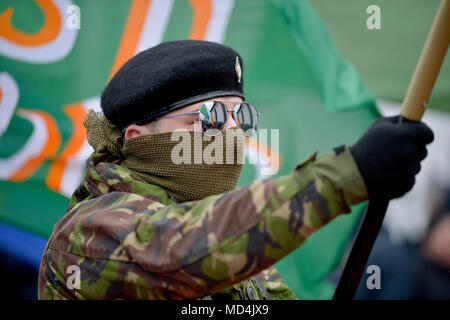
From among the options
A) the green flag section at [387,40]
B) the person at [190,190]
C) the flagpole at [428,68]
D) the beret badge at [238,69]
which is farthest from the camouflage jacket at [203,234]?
the green flag section at [387,40]

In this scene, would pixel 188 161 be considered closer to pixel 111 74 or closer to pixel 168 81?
pixel 168 81

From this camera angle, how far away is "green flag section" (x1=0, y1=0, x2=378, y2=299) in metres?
3.14

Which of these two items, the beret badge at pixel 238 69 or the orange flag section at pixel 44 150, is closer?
the beret badge at pixel 238 69

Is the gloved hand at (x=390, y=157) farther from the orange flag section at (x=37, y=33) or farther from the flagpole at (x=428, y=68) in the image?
the orange flag section at (x=37, y=33)

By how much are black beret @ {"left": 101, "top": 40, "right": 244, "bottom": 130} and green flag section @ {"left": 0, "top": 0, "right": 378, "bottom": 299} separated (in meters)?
1.32

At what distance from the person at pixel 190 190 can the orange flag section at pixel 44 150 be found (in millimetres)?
1329

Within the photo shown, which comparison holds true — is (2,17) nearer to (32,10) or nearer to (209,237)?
(32,10)

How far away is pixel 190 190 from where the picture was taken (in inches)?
65.4

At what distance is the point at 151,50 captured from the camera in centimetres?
186

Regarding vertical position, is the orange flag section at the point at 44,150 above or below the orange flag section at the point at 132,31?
below

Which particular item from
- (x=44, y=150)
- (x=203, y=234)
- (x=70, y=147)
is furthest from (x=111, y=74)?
(x=203, y=234)

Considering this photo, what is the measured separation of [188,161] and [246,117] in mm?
320

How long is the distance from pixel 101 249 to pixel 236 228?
16.6 inches

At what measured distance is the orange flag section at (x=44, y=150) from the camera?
10.4 feet
